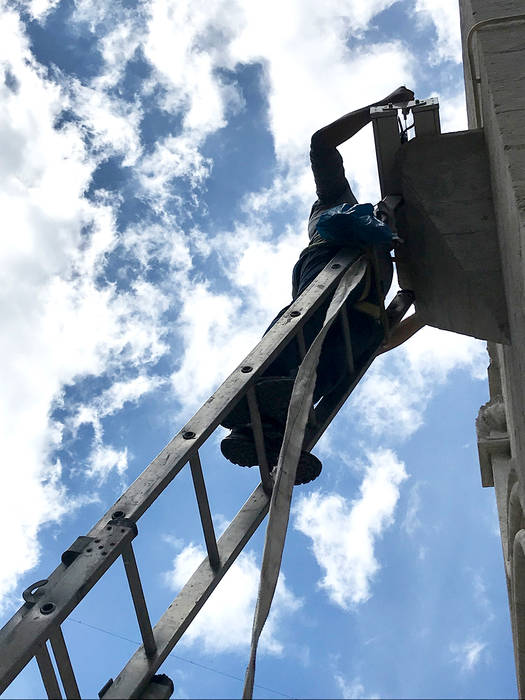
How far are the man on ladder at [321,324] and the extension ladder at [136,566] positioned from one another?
0.16 m

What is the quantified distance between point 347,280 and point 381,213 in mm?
538

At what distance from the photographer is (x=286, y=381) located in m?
4.65

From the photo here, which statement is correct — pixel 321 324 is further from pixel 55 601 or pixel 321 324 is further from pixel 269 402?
pixel 55 601

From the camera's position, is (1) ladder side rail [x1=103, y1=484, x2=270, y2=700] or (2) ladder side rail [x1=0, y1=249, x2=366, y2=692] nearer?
(2) ladder side rail [x1=0, y1=249, x2=366, y2=692]

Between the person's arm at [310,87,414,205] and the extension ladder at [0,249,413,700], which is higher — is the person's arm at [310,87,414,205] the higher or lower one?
the higher one

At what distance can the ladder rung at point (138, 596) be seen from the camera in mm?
3570

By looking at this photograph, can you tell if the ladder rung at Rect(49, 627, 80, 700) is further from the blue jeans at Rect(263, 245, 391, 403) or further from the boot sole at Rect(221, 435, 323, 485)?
the blue jeans at Rect(263, 245, 391, 403)

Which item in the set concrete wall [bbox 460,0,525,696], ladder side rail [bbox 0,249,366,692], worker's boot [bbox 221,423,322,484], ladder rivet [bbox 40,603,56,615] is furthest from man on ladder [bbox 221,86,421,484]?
ladder rivet [bbox 40,603,56,615]

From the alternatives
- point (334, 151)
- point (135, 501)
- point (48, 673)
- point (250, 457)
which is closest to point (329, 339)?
point (250, 457)

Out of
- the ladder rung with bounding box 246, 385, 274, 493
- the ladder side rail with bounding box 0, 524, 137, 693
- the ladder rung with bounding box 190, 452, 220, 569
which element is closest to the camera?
the ladder side rail with bounding box 0, 524, 137, 693

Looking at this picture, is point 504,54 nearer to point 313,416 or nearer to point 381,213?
point 381,213

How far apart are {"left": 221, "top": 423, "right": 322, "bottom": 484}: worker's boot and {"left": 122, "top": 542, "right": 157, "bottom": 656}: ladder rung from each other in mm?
1257

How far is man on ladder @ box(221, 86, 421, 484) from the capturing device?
15.7 feet

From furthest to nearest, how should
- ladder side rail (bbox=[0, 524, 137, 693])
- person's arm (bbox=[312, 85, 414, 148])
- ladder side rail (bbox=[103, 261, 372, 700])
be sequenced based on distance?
person's arm (bbox=[312, 85, 414, 148]) < ladder side rail (bbox=[103, 261, 372, 700]) < ladder side rail (bbox=[0, 524, 137, 693])
